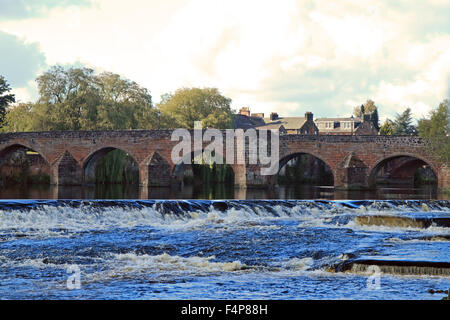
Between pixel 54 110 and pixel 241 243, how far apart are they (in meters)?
26.5

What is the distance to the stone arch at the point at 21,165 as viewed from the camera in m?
36.1

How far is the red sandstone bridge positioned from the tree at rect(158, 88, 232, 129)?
8243mm

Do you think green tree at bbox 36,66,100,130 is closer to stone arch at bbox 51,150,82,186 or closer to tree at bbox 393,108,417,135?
stone arch at bbox 51,150,82,186

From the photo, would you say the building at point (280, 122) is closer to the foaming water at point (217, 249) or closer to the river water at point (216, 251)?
the foaming water at point (217, 249)

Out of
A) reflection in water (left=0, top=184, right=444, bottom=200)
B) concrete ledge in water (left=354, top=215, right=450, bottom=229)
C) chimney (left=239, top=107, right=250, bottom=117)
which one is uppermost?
chimney (left=239, top=107, right=250, bottom=117)

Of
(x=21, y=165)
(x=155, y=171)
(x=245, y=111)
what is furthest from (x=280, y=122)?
(x=21, y=165)

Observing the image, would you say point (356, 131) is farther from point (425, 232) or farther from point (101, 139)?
point (425, 232)

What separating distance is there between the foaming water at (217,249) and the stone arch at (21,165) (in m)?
18.3

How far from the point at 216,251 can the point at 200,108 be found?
31.5 meters

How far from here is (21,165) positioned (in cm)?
3700

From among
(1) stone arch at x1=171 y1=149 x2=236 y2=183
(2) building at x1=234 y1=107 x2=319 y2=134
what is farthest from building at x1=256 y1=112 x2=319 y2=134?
(1) stone arch at x1=171 y1=149 x2=236 y2=183

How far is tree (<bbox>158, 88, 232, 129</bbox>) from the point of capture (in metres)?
42.1

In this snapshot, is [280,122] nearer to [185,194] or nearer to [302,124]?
[302,124]

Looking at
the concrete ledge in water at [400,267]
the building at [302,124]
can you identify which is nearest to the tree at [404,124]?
A: the building at [302,124]
